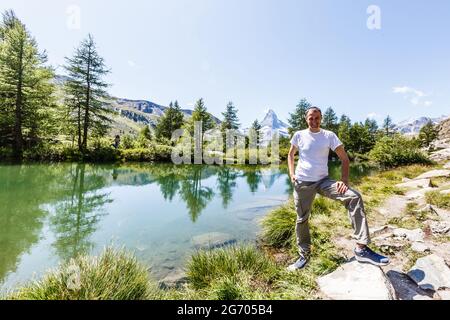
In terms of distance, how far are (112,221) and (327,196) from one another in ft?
21.8

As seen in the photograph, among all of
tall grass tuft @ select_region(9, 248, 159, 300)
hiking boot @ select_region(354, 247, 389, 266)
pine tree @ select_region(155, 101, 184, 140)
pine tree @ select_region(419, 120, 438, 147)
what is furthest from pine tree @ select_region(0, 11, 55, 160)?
pine tree @ select_region(419, 120, 438, 147)

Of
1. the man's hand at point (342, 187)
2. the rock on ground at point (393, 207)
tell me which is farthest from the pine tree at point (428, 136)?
the man's hand at point (342, 187)

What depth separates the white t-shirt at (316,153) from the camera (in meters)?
3.30

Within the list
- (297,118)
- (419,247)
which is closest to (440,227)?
(419,247)

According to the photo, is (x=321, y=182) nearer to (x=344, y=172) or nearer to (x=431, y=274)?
(x=344, y=172)

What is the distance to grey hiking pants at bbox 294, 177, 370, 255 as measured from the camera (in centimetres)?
299

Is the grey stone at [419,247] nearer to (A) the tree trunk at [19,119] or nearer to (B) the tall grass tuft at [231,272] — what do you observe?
(B) the tall grass tuft at [231,272]

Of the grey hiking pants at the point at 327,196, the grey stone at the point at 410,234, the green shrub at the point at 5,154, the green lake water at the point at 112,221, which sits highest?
the green shrub at the point at 5,154

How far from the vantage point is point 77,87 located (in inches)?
1055

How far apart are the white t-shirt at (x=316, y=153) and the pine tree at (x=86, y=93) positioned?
2741 cm

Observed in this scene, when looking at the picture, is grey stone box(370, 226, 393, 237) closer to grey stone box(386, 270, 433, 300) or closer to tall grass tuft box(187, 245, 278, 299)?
grey stone box(386, 270, 433, 300)

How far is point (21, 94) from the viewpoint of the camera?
2286cm

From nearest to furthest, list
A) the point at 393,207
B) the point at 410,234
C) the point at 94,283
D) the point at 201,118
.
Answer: the point at 94,283
the point at 410,234
the point at 393,207
the point at 201,118
